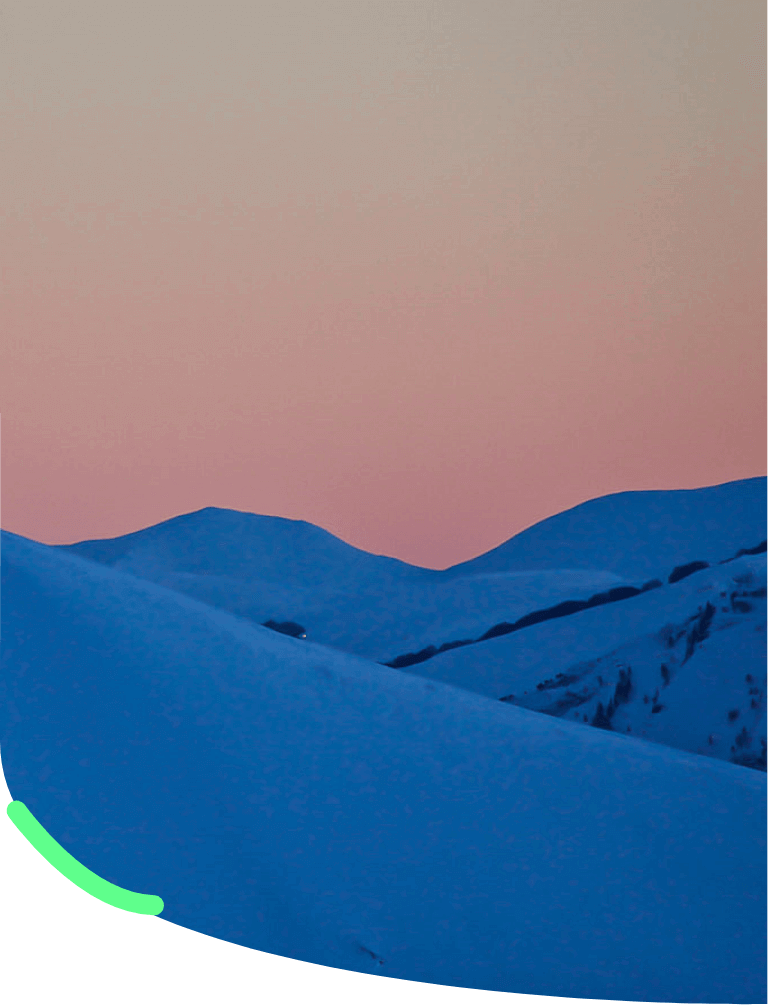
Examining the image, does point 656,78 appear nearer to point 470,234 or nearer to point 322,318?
point 470,234

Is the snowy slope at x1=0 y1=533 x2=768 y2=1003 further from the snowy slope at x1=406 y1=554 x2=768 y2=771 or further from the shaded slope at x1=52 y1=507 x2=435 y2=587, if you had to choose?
the shaded slope at x1=52 y1=507 x2=435 y2=587

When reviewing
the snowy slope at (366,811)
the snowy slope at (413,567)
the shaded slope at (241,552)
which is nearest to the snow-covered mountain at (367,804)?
the snowy slope at (366,811)

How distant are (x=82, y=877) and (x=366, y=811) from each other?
1.27ft

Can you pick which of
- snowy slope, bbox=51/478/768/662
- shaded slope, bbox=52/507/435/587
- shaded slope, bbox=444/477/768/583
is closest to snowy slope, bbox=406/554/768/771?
snowy slope, bbox=51/478/768/662

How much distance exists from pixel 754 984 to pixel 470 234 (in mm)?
2028

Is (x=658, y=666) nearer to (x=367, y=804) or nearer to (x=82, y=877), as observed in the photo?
(x=367, y=804)

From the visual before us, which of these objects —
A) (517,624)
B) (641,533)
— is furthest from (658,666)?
(641,533)

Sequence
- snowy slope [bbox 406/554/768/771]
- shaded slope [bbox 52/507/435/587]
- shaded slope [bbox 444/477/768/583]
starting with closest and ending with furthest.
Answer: snowy slope [bbox 406/554/768/771] < shaded slope [bbox 444/477/768/583] < shaded slope [bbox 52/507/435/587]

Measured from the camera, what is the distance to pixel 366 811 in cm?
133

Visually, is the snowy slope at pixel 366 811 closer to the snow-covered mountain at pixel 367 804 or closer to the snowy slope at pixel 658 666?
the snow-covered mountain at pixel 367 804

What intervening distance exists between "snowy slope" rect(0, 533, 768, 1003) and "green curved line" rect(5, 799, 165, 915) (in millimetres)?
12

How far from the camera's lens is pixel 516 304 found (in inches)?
106

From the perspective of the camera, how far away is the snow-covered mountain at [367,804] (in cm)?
121

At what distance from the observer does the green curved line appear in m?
1.20
